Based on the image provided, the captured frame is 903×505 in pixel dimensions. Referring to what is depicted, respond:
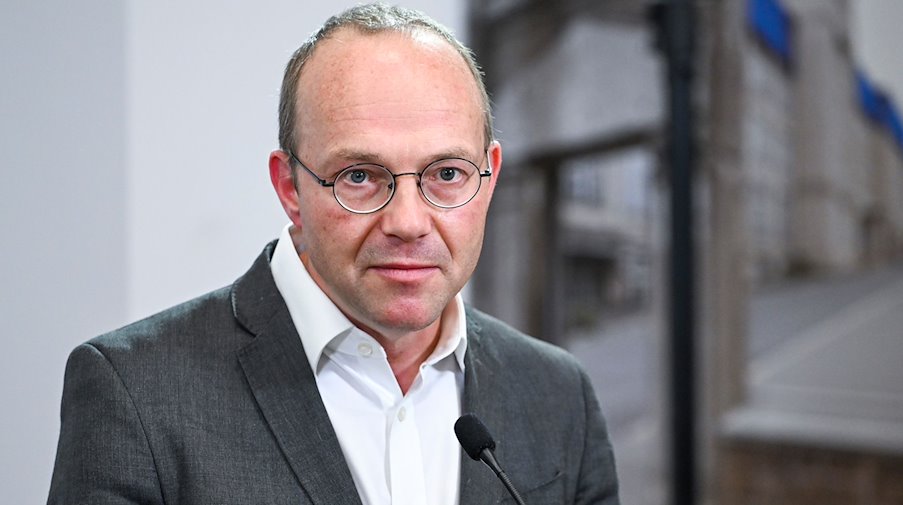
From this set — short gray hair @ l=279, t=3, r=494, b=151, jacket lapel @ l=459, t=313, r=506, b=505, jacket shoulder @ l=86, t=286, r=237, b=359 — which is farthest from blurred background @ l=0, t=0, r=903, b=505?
jacket lapel @ l=459, t=313, r=506, b=505

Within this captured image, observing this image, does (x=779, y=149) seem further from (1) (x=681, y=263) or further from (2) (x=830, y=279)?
(1) (x=681, y=263)

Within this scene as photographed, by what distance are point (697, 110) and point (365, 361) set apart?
258 cm

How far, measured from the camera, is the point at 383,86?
3.18ft

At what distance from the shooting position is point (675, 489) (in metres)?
2.46

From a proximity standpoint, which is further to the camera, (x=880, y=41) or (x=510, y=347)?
(x=880, y=41)

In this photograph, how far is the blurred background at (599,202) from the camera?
4.71ft

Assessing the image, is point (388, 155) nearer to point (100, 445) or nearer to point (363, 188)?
point (363, 188)

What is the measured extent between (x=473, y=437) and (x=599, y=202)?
272 cm

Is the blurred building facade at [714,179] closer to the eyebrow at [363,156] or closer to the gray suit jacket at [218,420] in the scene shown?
the gray suit jacket at [218,420]

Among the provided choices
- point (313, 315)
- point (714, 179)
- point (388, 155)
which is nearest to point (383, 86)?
point (388, 155)

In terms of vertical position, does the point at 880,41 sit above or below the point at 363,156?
above

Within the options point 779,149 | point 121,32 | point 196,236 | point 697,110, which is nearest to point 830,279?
point 779,149

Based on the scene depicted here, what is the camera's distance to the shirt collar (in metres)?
1.06

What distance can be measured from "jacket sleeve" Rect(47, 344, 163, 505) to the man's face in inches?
11.0
